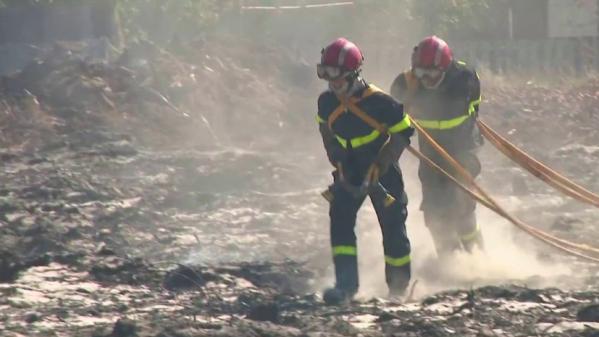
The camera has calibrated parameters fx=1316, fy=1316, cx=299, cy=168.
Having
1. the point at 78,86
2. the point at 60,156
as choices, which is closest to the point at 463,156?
the point at 60,156

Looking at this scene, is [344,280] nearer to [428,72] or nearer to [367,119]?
[367,119]

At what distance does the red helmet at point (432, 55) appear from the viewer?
32.8 ft

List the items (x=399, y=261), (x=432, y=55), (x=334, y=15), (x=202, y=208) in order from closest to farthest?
(x=399, y=261)
(x=432, y=55)
(x=202, y=208)
(x=334, y=15)

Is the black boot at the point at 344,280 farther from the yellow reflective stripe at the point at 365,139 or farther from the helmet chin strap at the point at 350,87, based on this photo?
the helmet chin strap at the point at 350,87

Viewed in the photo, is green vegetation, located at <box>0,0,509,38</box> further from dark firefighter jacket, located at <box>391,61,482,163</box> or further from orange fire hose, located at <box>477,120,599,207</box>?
orange fire hose, located at <box>477,120,599,207</box>

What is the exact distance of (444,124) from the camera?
10.4m

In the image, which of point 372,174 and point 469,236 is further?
point 469,236

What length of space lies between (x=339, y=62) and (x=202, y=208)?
4696 millimetres

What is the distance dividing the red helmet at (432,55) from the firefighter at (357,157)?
94 centimetres

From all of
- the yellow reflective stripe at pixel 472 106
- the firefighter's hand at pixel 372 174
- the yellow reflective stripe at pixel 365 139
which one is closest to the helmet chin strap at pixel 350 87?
the yellow reflective stripe at pixel 365 139

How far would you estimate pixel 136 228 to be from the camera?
40.1 ft

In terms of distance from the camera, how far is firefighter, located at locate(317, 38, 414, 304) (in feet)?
29.6

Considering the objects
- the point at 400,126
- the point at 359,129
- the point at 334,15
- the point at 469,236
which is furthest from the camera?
the point at 334,15

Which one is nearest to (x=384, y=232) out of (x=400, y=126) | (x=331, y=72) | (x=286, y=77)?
(x=400, y=126)
